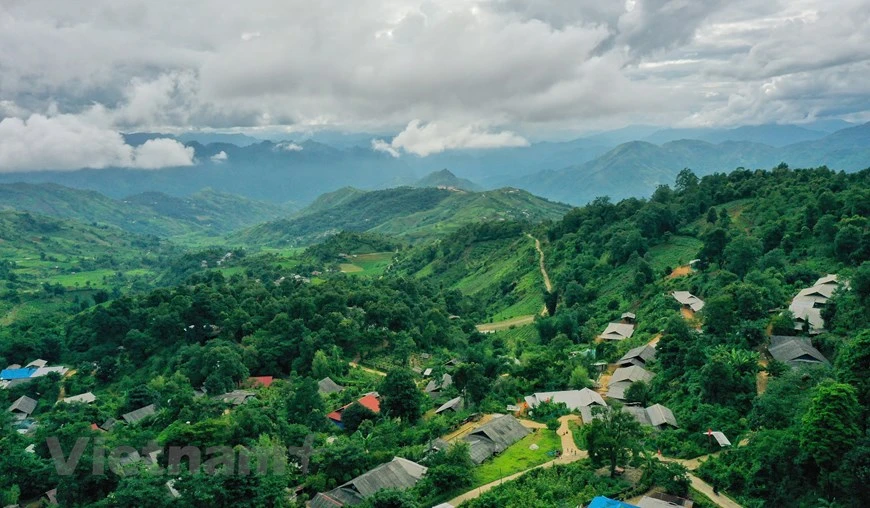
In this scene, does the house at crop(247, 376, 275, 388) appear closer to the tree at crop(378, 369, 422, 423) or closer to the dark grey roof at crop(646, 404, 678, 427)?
the tree at crop(378, 369, 422, 423)

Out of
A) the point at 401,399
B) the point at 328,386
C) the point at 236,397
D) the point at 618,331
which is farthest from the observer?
the point at 618,331

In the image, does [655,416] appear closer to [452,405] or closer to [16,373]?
[452,405]

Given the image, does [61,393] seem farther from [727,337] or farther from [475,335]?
[727,337]

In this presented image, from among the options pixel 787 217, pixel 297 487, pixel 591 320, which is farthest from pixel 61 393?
pixel 787 217

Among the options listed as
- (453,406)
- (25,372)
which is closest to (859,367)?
(453,406)

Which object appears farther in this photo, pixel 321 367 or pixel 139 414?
pixel 321 367

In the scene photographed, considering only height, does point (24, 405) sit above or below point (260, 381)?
below

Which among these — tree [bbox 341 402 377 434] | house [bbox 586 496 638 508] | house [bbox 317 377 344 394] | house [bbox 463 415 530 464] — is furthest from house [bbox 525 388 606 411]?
house [bbox 317 377 344 394]
